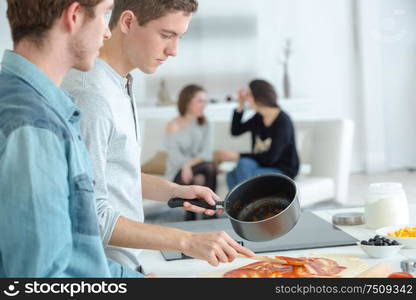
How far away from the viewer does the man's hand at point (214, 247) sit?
1372 millimetres

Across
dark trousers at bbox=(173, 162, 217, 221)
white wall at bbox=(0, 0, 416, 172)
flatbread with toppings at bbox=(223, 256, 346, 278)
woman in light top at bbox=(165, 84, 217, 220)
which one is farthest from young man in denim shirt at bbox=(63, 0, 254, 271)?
white wall at bbox=(0, 0, 416, 172)

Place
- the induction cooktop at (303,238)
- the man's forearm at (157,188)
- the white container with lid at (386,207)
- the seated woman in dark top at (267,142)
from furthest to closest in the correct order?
the seated woman in dark top at (267,142) → the white container with lid at (386,207) → the man's forearm at (157,188) → the induction cooktop at (303,238)

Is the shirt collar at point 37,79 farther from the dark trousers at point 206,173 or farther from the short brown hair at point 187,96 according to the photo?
the short brown hair at point 187,96

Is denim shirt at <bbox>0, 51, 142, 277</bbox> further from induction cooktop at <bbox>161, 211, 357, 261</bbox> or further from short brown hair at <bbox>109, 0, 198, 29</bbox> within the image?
induction cooktop at <bbox>161, 211, 357, 261</bbox>

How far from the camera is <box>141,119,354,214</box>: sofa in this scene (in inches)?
195

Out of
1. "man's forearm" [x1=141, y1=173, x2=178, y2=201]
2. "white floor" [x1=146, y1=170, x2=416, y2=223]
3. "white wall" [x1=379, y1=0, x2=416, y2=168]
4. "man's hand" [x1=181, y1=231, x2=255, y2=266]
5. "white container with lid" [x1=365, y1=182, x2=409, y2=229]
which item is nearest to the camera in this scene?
"man's hand" [x1=181, y1=231, x2=255, y2=266]

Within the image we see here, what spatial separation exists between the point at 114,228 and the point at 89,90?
1.09ft

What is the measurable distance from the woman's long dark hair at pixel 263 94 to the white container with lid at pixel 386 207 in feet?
9.57

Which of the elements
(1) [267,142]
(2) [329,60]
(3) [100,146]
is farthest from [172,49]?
(2) [329,60]

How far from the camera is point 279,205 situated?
1666 mm

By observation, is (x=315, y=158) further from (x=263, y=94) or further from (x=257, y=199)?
(x=257, y=199)

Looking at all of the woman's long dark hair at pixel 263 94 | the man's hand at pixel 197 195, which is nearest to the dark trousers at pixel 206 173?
the woman's long dark hair at pixel 263 94

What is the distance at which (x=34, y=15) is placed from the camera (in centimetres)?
107

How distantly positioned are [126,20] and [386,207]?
944 mm
